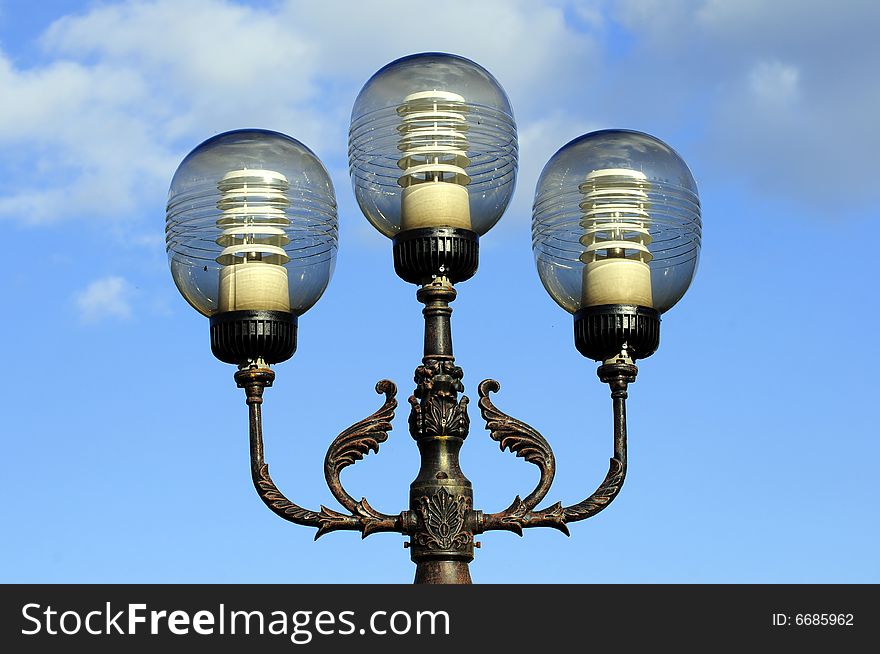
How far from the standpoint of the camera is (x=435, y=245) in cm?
923

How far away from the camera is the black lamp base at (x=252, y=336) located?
31.0ft

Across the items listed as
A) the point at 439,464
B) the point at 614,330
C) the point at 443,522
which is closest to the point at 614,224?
the point at 614,330

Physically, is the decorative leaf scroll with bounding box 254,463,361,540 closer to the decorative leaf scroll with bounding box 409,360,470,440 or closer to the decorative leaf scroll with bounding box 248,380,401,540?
the decorative leaf scroll with bounding box 248,380,401,540

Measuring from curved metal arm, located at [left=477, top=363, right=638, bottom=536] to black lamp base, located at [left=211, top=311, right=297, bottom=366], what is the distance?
0.93m

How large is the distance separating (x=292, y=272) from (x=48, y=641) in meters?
2.33

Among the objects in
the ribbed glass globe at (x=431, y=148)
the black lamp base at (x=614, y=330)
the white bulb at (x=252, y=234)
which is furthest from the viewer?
the black lamp base at (x=614, y=330)

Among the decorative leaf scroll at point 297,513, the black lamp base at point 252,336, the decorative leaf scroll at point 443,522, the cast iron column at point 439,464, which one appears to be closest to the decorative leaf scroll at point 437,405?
the cast iron column at point 439,464

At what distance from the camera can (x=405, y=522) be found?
9008mm

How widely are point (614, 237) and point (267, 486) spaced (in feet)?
6.28

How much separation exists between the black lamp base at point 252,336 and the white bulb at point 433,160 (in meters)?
0.71

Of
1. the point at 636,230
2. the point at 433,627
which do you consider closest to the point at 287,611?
the point at 433,627

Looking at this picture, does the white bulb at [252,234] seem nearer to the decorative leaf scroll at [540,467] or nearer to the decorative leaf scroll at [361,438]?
the decorative leaf scroll at [361,438]

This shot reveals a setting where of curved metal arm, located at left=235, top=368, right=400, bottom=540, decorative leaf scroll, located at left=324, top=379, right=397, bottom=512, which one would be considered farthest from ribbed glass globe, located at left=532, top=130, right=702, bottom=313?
curved metal arm, located at left=235, top=368, right=400, bottom=540

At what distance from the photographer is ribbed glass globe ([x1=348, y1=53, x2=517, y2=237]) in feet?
30.5
